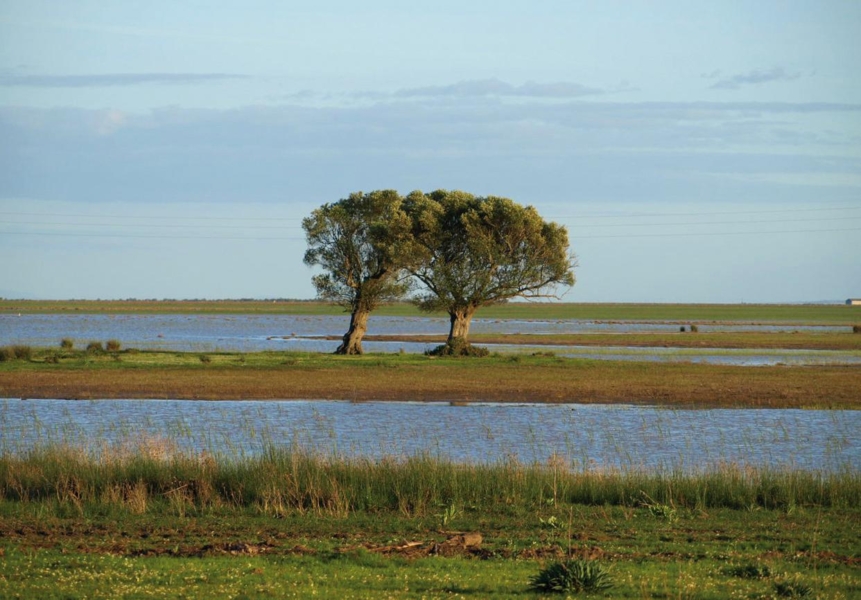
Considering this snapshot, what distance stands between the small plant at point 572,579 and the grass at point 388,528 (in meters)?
0.22

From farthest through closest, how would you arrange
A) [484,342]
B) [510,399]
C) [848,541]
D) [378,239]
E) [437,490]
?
[484,342]
[378,239]
[510,399]
[437,490]
[848,541]

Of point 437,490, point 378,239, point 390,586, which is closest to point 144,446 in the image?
point 437,490

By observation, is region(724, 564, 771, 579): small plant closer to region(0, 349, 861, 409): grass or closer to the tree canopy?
region(0, 349, 861, 409): grass

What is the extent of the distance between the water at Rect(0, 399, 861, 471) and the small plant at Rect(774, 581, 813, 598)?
32.8 feet

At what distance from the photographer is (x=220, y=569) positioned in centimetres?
1205

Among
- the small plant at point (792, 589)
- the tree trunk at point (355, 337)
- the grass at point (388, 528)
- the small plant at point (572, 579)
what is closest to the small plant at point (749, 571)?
the grass at point (388, 528)

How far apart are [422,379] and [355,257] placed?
18174 millimetres

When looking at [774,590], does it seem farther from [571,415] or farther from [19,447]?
[571,415]

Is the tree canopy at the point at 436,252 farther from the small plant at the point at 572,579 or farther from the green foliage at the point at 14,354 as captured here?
the small plant at the point at 572,579

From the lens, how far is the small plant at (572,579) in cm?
1094

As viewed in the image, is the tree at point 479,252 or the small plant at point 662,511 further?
the tree at point 479,252

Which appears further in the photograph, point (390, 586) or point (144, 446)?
point (144, 446)

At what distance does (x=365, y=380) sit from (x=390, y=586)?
33928 mm

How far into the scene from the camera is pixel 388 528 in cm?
1519
